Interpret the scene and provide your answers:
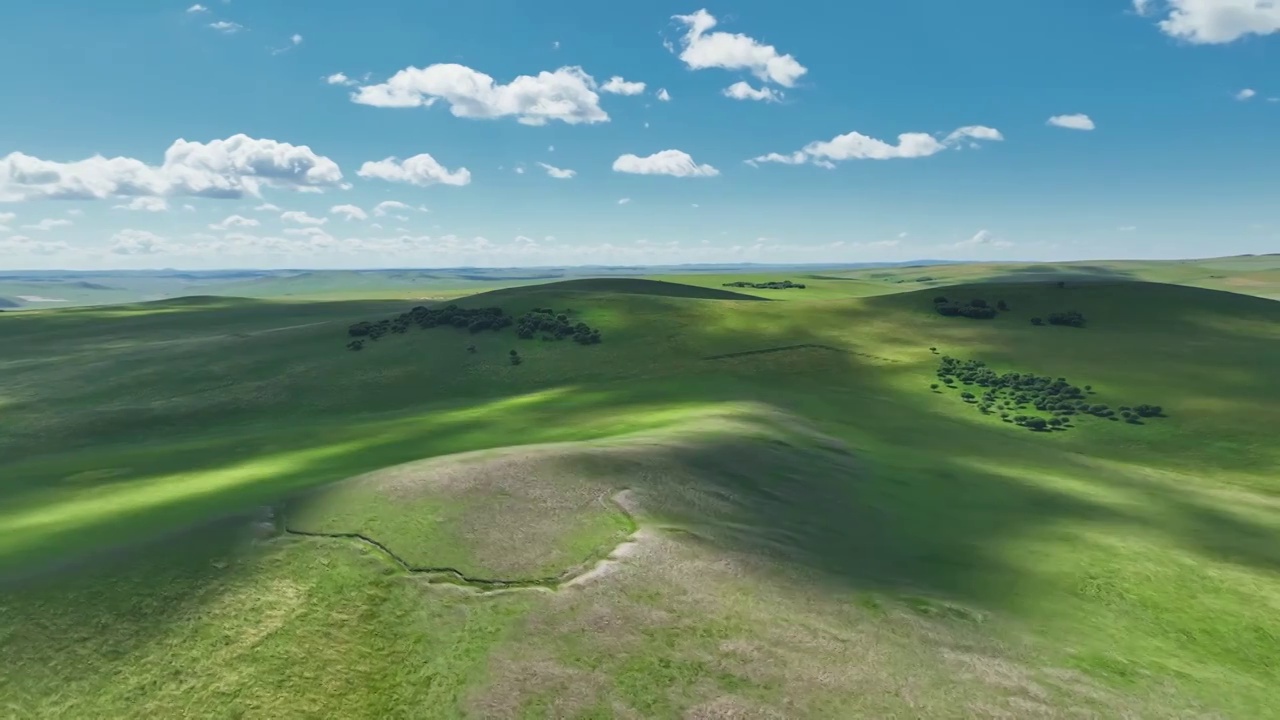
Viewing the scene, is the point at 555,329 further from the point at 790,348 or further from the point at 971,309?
the point at 971,309

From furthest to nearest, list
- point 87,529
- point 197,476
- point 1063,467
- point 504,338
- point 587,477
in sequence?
point 504,338 → point 1063,467 → point 197,476 → point 587,477 → point 87,529

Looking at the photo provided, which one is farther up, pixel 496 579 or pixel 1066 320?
pixel 1066 320

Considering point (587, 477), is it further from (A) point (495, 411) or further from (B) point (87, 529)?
(A) point (495, 411)

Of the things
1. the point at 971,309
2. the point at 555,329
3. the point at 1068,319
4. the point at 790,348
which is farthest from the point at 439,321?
the point at 1068,319

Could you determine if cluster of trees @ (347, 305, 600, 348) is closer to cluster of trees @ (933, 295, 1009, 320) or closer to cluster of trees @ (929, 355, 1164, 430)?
cluster of trees @ (929, 355, 1164, 430)

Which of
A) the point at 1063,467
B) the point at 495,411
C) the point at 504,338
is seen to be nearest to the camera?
the point at 1063,467

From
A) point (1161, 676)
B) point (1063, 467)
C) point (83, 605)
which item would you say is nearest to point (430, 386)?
point (83, 605)

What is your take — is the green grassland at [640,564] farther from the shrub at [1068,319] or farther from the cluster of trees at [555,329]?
the shrub at [1068,319]
